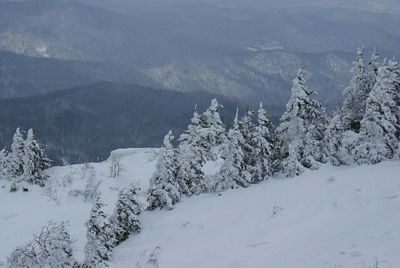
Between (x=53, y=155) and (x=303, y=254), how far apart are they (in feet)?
497

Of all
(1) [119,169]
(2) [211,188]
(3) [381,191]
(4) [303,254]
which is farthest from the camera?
(1) [119,169]

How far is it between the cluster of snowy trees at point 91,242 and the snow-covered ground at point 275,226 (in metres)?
0.58

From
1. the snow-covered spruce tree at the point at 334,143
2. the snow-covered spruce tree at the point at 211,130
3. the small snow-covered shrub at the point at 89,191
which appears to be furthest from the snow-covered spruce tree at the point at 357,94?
the small snow-covered shrub at the point at 89,191

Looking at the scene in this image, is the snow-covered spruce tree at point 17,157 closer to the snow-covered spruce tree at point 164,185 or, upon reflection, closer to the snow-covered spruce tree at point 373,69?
the snow-covered spruce tree at point 164,185

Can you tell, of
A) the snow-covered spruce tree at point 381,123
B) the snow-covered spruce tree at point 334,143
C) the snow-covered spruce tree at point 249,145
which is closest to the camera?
the snow-covered spruce tree at point 381,123

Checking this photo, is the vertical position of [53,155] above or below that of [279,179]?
below

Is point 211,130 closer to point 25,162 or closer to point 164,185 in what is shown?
point 164,185

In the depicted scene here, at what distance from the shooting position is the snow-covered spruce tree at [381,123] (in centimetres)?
2406

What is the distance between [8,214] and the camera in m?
28.9

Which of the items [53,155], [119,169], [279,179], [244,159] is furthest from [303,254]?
[53,155]

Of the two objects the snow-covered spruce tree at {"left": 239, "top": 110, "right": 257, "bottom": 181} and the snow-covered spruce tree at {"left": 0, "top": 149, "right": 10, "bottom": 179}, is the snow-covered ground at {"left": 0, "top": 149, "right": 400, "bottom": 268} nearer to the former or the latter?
the snow-covered spruce tree at {"left": 239, "top": 110, "right": 257, "bottom": 181}

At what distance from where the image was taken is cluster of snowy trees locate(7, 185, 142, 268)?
1788 centimetres

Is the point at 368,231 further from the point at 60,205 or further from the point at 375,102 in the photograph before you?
the point at 60,205

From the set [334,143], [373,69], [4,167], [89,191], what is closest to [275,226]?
[334,143]
